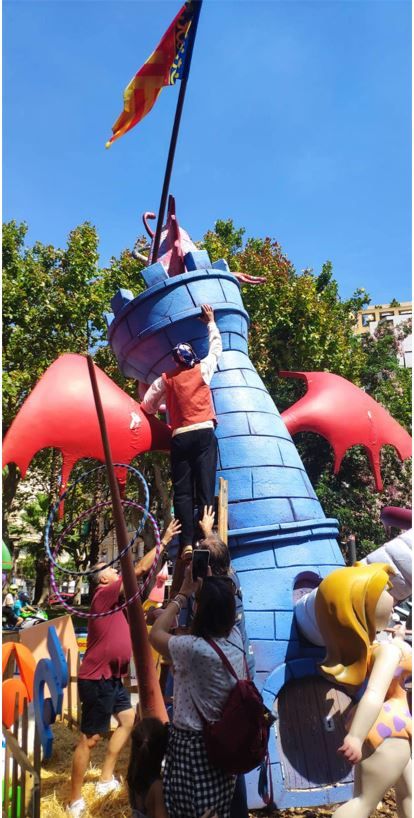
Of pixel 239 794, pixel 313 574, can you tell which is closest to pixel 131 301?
pixel 313 574

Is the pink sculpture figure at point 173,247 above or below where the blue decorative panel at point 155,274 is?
above

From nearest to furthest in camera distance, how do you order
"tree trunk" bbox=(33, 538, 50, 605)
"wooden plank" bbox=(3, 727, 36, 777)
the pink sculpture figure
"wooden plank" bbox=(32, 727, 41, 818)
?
"wooden plank" bbox=(32, 727, 41, 818) < "wooden plank" bbox=(3, 727, 36, 777) < the pink sculpture figure < "tree trunk" bbox=(33, 538, 50, 605)

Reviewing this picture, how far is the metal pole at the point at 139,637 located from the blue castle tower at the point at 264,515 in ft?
2.64

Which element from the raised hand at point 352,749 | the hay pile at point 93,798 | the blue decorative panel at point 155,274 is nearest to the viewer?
the raised hand at point 352,749

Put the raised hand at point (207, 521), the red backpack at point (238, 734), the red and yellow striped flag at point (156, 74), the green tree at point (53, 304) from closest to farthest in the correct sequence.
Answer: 1. the red backpack at point (238, 734)
2. the raised hand at point (207, 521)
3. the red and yellow striped flag at point (156, 74)
4. the green tree at point (53, 304)

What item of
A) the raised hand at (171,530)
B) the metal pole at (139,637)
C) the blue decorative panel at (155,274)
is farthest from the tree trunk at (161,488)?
the metal pole at (139,637)

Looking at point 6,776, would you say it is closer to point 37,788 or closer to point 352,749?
point 37,788

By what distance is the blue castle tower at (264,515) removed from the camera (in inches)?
173

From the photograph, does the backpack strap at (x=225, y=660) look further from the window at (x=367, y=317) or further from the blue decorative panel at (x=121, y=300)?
the window at (x=367, y=317)

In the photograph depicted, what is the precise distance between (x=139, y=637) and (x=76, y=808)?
1.27 meters

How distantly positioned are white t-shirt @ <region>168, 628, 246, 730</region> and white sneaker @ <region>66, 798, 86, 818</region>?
207 centimetres

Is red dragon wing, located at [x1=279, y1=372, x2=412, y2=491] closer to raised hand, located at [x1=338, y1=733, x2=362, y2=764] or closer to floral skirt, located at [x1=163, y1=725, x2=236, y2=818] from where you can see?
raised hand, located at [x1=338, y1=733, x2=362, y2=764]

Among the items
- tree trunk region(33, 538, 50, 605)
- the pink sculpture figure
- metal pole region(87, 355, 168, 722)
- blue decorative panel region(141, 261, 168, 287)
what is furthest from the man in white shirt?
tree trunk region(33, 538, 50, 605)

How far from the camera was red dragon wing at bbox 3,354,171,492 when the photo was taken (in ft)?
16.7
